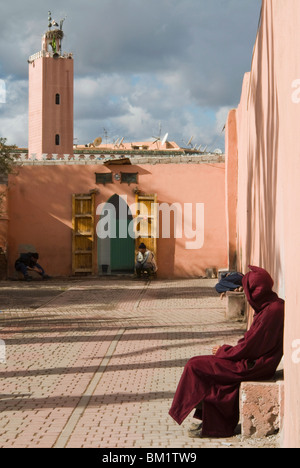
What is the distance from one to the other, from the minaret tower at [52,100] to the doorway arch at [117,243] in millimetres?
19321

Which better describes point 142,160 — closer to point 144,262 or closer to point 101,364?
point 144,262

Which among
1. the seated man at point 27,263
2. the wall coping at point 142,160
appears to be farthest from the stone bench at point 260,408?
the wall coping at point 142,160

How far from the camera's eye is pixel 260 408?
543 cm

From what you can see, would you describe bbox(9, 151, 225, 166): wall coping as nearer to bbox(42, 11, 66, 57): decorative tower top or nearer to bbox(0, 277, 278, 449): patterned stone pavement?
bbox(0, 277, 278, 449): patterned stone pavement

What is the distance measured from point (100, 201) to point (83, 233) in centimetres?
109

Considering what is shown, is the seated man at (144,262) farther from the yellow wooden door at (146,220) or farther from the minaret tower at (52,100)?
the minaret tower at (52,100)

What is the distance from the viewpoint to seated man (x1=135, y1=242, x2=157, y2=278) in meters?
19.9

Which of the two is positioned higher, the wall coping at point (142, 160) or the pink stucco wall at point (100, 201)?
the wall coping at point (142, 160)

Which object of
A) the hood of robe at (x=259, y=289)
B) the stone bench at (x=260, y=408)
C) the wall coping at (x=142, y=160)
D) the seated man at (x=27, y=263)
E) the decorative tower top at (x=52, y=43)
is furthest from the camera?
the decorative tower top at (x=52, y=43)

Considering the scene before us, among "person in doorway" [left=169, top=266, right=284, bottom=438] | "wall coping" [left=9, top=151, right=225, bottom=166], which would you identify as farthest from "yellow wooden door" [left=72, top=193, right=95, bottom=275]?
"person in doorway" [left=169, top=266, right=284, bottom=438]

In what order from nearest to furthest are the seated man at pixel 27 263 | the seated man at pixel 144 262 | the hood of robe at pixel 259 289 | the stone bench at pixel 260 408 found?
the stone bench at pixel 260 408, the hood of robe at pixel 259 289, the seated man at pixel 144 262, the seated man at pixel 27 263

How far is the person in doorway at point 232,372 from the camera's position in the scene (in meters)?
5.52

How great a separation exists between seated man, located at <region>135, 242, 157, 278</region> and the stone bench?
1435cm
